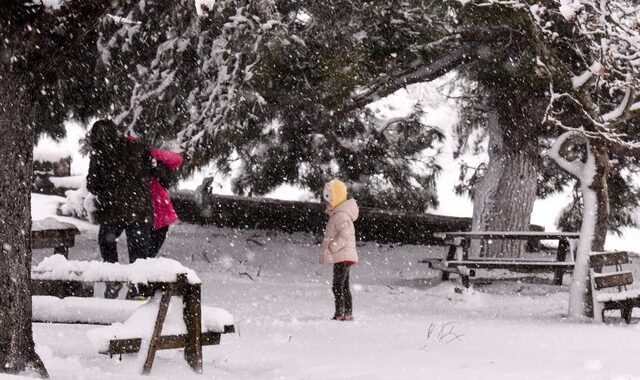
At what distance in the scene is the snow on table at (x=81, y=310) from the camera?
5121 millimetres

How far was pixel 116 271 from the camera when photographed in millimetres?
4996

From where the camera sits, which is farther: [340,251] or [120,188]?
[340,251]

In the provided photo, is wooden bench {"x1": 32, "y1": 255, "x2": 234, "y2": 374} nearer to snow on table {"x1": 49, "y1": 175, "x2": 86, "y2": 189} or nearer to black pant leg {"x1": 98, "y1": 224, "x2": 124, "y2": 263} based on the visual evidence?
black pant leg {"x1": 98, "y1": 224, "x2": 124, "y2": 263}

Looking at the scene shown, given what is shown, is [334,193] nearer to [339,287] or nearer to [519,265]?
[339,287]

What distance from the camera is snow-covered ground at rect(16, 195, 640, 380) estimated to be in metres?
5.24

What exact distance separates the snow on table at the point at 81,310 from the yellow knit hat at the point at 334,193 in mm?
3193

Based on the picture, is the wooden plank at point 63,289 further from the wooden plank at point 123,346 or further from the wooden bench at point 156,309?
the wooden plank at point 123,346

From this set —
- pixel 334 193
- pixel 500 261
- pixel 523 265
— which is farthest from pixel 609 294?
pixel 334 193

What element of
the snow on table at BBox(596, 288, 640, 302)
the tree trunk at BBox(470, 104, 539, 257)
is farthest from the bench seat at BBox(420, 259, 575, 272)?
the tree trunk at BBox(470, 104, 539, 257)

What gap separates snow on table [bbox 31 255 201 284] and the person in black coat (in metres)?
1.83

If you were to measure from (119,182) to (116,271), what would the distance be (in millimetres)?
2521

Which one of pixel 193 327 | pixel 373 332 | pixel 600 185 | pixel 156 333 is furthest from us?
pixel 600 185

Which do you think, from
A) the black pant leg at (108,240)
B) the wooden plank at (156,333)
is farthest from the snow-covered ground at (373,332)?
the black pant leg at (108,240)

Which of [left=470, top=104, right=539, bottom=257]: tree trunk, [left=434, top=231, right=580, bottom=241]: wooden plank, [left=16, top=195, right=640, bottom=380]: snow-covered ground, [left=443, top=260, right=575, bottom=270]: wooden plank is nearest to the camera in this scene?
[left=16, top=195, right=640, bottom=380]: snow-covered ground
